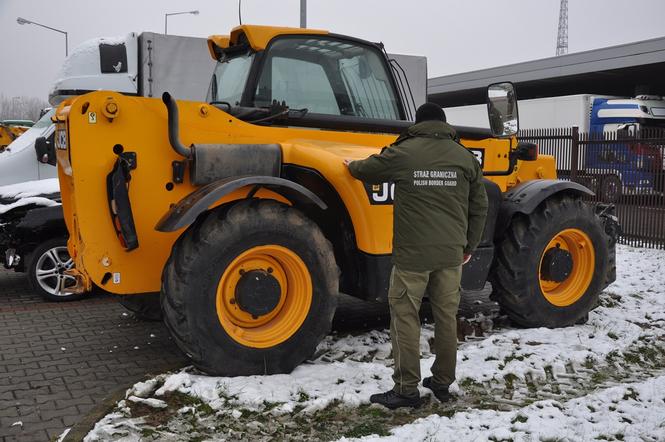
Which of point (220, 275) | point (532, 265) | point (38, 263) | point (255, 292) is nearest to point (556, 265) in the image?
point (532, 265)

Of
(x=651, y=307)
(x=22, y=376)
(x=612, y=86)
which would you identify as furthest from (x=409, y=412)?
(x=612, y=86)

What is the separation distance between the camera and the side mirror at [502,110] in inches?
228

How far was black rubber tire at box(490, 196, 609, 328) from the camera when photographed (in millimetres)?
6035

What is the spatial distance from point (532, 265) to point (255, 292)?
260 centimetres

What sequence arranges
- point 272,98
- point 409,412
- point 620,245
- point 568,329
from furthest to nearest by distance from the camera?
point 620,245
point 568,329
point 272,98
point 409,412

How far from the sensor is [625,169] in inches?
574

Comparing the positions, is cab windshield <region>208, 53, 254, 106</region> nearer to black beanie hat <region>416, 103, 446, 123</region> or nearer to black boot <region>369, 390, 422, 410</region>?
black beanie hat <region>416, 103, 446, 123</region>

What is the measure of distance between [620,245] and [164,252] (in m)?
9.81

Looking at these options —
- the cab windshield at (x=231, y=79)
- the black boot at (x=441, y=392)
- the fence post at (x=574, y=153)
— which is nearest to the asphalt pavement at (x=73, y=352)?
the black boot at (x=441, y=392)

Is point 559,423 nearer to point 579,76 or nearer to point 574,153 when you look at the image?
point 574,153

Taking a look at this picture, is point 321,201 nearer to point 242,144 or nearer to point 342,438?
point 242,144

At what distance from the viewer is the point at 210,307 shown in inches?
181

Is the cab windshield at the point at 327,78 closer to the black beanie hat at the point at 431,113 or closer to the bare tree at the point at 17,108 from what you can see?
the black beanie hat at the point at 431,113

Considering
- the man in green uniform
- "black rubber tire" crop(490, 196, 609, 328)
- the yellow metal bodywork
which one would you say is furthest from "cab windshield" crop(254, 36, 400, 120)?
"black rubber tire" crop(490, 196, 609, 328)
